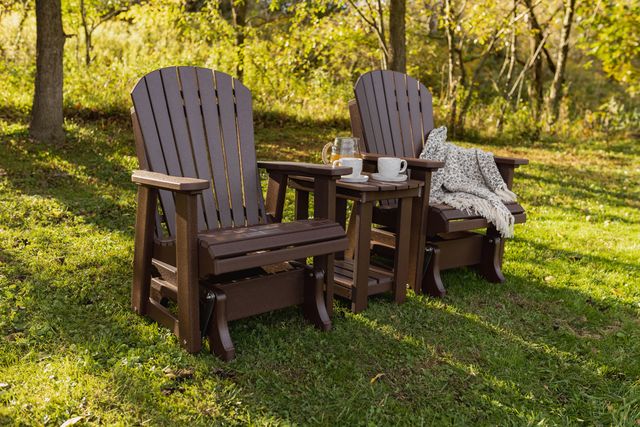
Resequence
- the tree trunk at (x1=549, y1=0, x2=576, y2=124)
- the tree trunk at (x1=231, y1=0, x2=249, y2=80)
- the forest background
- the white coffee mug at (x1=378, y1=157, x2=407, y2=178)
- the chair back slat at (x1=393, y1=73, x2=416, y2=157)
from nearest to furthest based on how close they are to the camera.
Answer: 1. the white coffee mug at (x1=378, y1=157, x2=407, y2=178)
2. the chair back slat at (x1=393, y1=73, x2=416, y2=157)
3. the forest background
4. the tree trunk at (x1=231, y1=0, x2=249, y2=80)
5. the tree trunk at (x1=549, y1=0, x2=576, y2=124)

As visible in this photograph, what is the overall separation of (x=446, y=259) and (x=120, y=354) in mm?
1824

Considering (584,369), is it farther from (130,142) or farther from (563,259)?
(130,142)

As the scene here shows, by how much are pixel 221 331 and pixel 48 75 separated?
4129 millimetres

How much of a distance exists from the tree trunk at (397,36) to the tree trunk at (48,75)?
3.35 metres

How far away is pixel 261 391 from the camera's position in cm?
216

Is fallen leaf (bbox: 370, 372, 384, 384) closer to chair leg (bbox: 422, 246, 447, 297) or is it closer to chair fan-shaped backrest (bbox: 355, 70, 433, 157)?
chair leg (bbox: 422, 246, 447, 297)

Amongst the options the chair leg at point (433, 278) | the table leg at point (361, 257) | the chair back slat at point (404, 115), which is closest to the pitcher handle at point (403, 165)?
the table leg at point (361, 257)

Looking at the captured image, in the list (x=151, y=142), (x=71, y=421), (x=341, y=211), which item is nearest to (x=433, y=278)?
(x=341, y=211)

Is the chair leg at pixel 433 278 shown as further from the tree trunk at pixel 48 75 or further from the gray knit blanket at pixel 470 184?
the tree trunk at pixel 48 75

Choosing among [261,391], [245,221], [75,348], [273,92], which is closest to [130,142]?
[273,92]

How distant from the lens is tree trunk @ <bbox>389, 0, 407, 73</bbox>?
21.1 ft

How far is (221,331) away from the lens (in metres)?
2.35

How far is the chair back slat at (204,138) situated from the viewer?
105 inches

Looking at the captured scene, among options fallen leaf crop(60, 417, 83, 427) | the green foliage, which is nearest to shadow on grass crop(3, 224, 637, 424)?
fallen leaf crop(60, 417, 83, 427)
